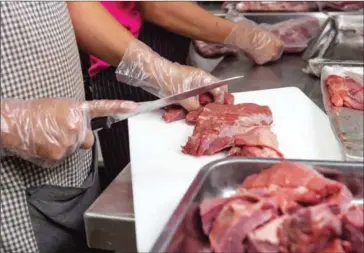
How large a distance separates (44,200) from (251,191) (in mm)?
553

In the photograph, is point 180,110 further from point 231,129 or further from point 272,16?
point 272,16

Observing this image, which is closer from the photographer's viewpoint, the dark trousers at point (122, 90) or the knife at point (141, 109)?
the knife at point (141, 109)

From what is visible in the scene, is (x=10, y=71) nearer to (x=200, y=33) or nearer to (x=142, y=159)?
(x=142, y=159)

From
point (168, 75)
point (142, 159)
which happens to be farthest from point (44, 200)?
point (168, 75)

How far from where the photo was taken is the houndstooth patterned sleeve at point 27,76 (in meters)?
1.22

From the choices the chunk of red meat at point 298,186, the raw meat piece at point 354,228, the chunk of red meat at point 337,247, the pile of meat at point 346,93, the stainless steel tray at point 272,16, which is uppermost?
the stainless steel tray at point 272,16

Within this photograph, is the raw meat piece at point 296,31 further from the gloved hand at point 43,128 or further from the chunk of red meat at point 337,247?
the chunk of red meat at point 337,247

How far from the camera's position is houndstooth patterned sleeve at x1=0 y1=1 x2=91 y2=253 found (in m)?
1.22

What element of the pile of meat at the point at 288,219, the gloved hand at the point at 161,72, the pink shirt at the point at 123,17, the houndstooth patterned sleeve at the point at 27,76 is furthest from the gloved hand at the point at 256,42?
the pile of meat at the point at 288,219

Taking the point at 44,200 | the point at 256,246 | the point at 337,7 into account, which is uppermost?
the point at 337,7

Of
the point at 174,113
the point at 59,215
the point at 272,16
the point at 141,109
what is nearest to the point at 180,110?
the point at 174,113

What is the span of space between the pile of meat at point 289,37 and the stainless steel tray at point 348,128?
72 centimetres

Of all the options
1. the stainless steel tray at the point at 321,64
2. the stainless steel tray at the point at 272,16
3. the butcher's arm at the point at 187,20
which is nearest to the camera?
the stainless steel tray at the point at 321,64

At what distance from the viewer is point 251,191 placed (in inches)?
39.2
